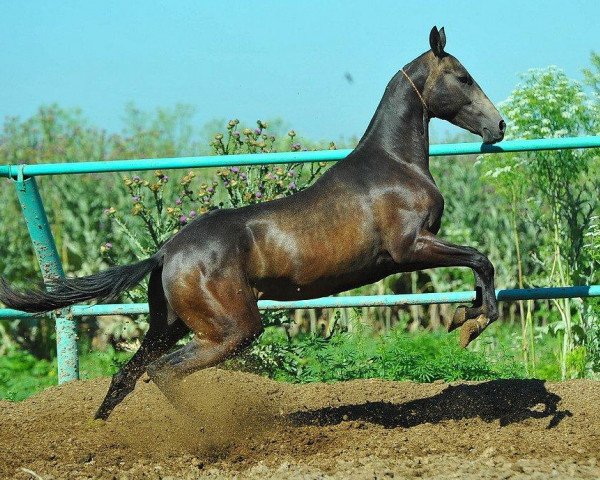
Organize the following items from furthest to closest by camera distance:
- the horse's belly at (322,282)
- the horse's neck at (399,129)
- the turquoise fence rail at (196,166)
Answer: the turquoise fence rail at (196,166) < the horse's neck at (399,129) < the horse's belly at (322,282)

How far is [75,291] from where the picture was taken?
5.88 metres

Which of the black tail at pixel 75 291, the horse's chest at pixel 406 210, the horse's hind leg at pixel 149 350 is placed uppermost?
the horse's chest at pixel 406 210

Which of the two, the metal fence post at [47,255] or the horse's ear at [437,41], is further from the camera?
the metal fence post at [47,255]

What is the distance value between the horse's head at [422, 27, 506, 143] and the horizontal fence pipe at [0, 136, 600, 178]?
0.18 meters

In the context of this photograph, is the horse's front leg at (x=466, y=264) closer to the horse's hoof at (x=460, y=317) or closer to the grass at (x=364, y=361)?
the horse's hoof at (x=460, y=317)

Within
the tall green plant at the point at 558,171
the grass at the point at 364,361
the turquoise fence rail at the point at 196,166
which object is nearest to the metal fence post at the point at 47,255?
the turquoise fence rail at the point at 196,166

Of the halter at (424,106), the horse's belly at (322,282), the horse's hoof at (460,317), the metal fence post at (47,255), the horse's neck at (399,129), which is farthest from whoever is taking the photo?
the metal fence post at (47,255)

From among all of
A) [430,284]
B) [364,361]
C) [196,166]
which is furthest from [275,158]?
[430,284]

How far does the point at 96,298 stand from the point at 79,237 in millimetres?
7148

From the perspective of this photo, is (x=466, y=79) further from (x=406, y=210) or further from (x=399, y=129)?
(x=406, y=210)

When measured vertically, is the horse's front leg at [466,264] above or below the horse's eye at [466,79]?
below

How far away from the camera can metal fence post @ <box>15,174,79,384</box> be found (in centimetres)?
683

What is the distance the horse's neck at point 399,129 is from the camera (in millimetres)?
6113

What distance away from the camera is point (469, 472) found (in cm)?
475
